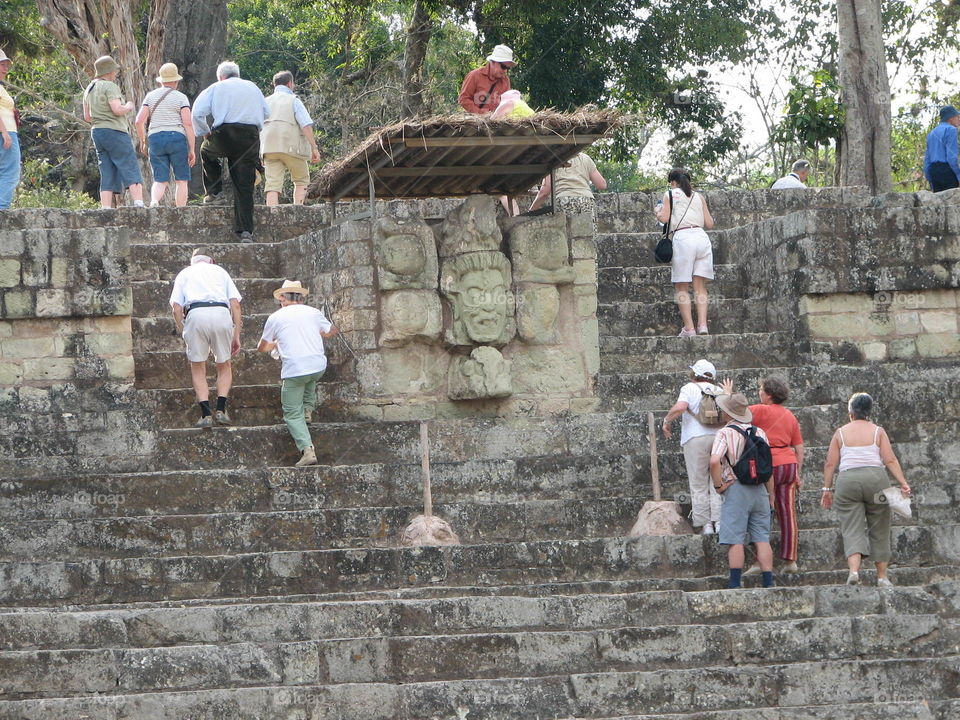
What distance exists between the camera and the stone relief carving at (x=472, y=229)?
12.5 m

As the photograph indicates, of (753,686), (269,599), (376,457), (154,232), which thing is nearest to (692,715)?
(753,686)

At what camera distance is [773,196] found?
1647 cm

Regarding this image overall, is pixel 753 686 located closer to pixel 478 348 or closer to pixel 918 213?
pixel 478 348

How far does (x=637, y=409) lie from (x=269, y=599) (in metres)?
3.79

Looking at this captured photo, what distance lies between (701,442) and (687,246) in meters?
3.06

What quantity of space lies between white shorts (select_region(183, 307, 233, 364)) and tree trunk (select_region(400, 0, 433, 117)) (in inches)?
421

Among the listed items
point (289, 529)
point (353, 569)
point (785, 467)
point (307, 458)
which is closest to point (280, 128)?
point (307, 458)

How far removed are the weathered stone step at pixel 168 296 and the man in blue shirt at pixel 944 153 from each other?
605 cm

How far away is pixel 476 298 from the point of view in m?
12.5

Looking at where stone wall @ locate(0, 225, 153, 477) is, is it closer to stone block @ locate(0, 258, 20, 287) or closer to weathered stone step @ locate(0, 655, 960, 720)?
stone block @ locate(0, 258, 20, 287)

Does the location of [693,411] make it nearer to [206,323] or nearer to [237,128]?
[206,323]

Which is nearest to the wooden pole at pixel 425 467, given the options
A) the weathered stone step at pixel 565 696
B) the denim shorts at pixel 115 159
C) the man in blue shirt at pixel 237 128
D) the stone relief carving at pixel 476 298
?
the stone relief carving at pixel 476 298

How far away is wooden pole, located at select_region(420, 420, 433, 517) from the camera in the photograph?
36.3 feet

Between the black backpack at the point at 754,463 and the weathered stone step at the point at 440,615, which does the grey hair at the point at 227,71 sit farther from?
the black backpack at the point at 754,463
